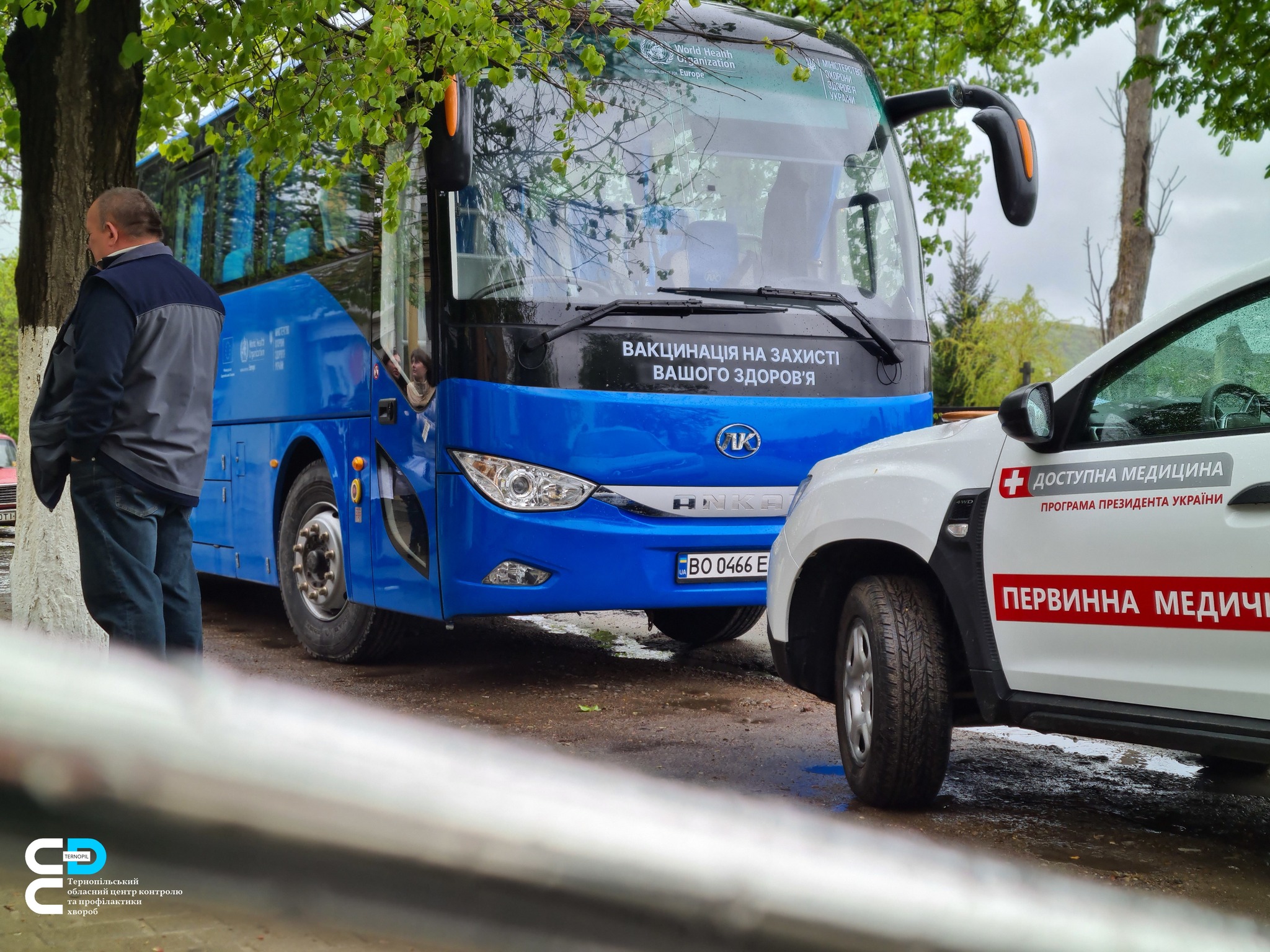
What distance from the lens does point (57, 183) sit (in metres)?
6.49

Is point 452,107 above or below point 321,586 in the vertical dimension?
above

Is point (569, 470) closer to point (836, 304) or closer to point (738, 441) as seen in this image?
point (738, 441)

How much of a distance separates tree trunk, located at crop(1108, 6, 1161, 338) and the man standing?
49.0ft

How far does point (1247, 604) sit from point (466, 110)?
3.95 metres

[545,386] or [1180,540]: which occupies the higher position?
[545,386]

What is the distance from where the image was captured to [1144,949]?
1.64ft

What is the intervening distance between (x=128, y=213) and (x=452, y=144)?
1517mm

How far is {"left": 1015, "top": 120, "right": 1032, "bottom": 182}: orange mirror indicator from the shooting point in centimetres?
686

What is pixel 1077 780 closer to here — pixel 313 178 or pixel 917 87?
pixel 313 178

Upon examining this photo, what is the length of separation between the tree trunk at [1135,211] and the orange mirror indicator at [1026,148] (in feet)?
38.0

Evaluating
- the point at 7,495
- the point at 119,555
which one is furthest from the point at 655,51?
the point at 7,495

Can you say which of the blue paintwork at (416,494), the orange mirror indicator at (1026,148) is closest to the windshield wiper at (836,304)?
the orange mirror indicator at (1026,148)

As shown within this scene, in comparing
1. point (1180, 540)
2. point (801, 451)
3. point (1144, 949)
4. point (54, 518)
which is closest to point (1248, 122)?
point (801, 451)

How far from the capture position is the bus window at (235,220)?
934 centimetres
